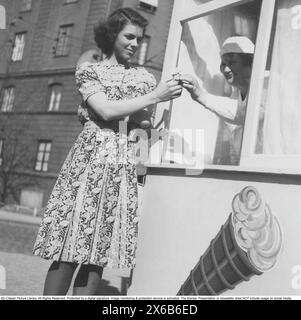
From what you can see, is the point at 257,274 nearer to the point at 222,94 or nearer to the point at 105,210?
the point at 105,210

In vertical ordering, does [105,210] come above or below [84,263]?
above

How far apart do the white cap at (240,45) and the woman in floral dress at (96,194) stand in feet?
2.63

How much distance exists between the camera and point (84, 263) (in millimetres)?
1747

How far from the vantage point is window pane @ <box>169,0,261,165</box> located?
2479 mm

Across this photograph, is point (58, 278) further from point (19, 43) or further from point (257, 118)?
point (19, 43)

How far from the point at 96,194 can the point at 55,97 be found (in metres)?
16.5

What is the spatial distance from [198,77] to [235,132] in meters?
0.46

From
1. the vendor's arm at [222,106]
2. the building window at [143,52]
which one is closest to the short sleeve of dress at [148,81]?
the vendor's arm at [222,106]

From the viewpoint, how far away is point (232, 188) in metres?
Answer: 1.86

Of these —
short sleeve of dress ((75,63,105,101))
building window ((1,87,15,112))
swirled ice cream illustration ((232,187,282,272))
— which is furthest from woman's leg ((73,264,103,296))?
building window ((1,87,15,112))

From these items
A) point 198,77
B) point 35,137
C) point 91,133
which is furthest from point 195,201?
point 35,137

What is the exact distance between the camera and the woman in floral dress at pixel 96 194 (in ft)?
5.80

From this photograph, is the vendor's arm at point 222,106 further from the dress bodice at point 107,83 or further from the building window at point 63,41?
the building window at point 63,41

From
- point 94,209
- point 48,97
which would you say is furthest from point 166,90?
point 48,97
